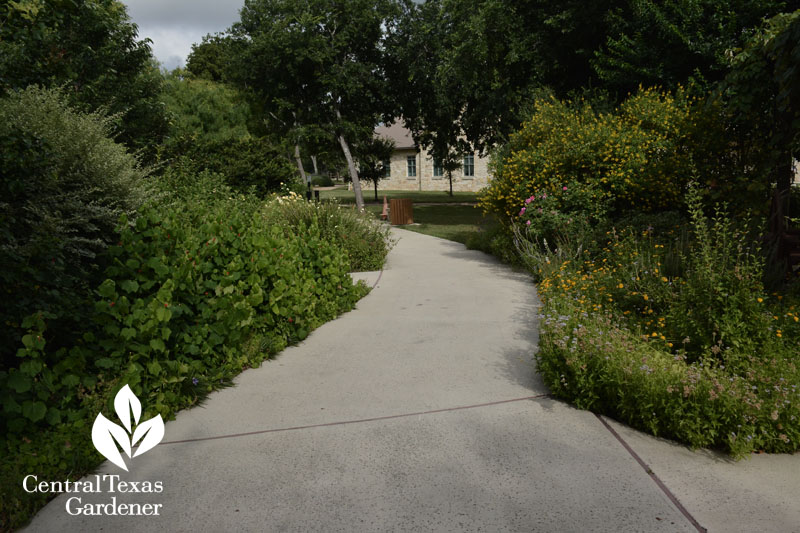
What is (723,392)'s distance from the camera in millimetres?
3455

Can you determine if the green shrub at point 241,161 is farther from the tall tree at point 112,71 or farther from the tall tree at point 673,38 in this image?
the tall tree at point 673,38

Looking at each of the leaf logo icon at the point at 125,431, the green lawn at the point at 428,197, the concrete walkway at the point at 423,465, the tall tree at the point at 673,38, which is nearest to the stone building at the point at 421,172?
the green lawn at the point at 428,197

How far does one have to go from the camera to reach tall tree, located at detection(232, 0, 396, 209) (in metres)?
24.1

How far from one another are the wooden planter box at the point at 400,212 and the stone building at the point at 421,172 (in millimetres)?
24169

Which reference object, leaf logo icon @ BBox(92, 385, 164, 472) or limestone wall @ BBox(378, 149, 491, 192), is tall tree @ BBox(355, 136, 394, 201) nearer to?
limestone wall @ BBox(378, 149, 491, 192)

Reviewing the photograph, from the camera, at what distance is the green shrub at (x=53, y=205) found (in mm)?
3572

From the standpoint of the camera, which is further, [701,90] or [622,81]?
[622,81]

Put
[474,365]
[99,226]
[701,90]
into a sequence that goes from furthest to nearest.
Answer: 1. [701,90]
2. [99,226]
3. [474,365]

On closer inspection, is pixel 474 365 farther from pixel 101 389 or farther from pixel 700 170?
pixel 700 170

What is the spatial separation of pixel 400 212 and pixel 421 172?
2889cm

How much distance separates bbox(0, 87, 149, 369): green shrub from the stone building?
128ft

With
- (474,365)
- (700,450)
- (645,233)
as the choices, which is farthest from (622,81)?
(700,450)

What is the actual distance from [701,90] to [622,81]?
2447mm

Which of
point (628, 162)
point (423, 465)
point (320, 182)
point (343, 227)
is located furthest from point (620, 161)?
point (320, 182)
